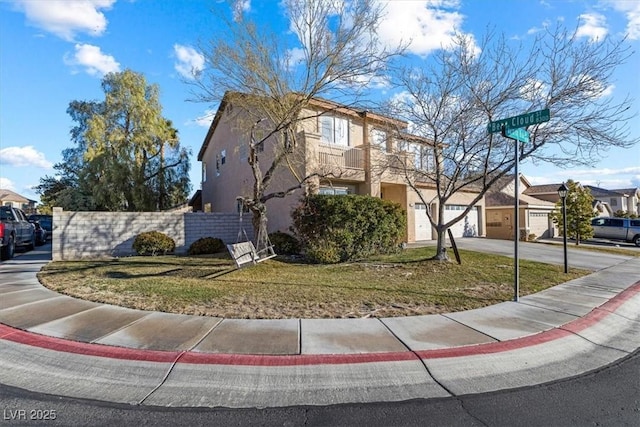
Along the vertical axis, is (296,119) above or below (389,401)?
above

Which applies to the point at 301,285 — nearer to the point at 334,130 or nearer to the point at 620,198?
the point at 334,130

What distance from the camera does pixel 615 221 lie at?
87.4ft

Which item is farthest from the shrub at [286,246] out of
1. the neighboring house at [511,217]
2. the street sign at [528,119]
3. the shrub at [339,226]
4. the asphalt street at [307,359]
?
the neighboring house at [511,217]

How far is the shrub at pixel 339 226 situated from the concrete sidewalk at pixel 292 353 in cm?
593

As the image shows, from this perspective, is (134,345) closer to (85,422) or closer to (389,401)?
(85,422)

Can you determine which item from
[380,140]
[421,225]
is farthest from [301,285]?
[421,225]

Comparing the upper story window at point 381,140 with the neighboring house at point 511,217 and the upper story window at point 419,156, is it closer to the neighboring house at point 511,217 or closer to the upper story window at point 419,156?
the upper story window at point 419,156

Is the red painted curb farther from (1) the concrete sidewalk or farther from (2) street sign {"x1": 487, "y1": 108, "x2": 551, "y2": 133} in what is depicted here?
(2) street sign {"x1": 487, "y1": 108, "x2": 551, "y2": 133}

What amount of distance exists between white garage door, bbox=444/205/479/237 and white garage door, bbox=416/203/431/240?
1530mm

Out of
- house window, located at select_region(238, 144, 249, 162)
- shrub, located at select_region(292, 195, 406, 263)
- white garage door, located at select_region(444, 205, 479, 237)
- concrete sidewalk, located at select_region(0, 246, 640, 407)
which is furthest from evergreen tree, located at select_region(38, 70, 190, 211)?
white garage door, located at select_region(444, 205, 479, 237)

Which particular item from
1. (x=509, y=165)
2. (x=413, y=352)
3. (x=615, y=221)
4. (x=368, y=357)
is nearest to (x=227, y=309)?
(x=368, y=357)

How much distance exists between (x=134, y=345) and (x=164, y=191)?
19.6 metres

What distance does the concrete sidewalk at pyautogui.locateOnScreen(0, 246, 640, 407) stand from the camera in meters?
3.60

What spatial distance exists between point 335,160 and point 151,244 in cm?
839
